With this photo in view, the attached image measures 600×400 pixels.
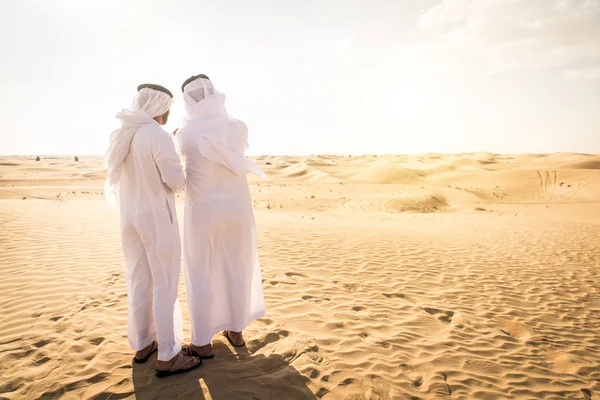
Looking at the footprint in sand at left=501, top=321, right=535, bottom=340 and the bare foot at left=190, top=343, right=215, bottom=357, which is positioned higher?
the bare foot at left=190, top=343, right=215, bottom=357

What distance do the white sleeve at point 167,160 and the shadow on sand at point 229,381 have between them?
1674mm

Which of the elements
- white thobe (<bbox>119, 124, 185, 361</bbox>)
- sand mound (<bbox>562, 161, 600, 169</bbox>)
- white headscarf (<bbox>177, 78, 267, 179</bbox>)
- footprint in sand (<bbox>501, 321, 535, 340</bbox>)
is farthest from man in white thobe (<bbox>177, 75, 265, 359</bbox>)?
sand mound (<bbox>562, 161, 600, 169</bbox>)

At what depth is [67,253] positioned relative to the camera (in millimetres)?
6711

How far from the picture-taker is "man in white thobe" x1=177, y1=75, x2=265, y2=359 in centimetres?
281

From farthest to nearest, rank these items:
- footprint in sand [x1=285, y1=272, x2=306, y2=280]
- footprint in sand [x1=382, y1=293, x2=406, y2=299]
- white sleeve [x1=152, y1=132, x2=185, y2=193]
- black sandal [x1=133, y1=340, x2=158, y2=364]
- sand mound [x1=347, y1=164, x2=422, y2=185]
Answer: sand mound [x1=347, y1=164, x2=422, y2=185]
footprint in sand [x1=285, y1=272, x2=306, y2=280]
footprint in sand [x1=382, y1=293, x2=406, y2=299]
black sandal [x1=133, y1=340, x2=158, y2=364]
white sleeve [x1=152, y1=132, x2=185, y2=193]

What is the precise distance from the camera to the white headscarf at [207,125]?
9.12ft

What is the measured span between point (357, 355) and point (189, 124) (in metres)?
2.81

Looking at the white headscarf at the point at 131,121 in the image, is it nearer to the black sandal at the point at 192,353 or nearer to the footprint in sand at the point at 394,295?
the black sandal at the point at 192,353

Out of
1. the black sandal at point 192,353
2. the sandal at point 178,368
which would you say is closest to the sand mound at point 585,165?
the black sandal at point 192,353

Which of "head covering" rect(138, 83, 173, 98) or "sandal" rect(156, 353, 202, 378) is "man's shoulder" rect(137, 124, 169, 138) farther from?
"sandal" rect(156, 353, 202, 378)

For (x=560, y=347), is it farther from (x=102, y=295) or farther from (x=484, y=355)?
(x=102, y=295)

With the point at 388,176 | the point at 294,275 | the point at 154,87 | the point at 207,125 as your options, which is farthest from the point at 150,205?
the point at 388,176

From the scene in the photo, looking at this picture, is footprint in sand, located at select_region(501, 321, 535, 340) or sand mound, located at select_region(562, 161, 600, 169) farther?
sand mound, located at select_region(562, 161, 600, 169)

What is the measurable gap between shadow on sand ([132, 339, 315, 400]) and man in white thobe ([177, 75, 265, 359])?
24 cm
